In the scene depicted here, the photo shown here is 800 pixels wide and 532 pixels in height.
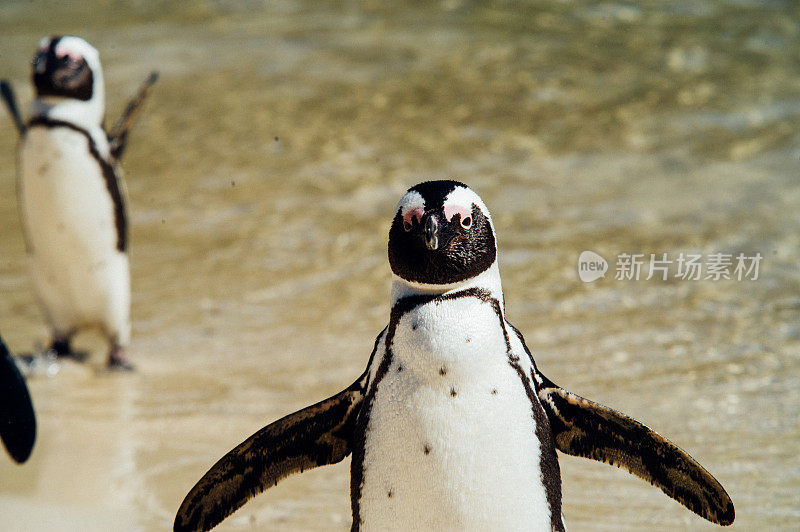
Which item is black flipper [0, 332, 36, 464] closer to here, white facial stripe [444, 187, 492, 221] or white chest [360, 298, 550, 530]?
white chest [360, 298, 550, 530]

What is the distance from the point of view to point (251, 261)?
509cm

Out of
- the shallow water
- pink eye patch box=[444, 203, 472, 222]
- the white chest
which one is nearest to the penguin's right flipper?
the white chest

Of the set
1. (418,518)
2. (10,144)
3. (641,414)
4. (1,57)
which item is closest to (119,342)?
(641,414)

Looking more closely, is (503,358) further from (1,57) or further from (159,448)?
(1,57)

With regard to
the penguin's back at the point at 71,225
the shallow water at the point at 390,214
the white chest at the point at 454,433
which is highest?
the white chest at the point at 454,433

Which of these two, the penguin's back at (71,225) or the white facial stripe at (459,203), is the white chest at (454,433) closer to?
the white facial stripe at (459,203)

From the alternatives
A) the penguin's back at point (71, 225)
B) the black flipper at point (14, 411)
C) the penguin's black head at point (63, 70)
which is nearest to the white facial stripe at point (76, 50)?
the penguin's black head at point (63, 70)

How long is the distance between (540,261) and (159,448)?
2405mm

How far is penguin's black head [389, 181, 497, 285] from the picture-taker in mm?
1740

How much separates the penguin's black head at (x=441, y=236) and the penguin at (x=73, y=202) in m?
2.17

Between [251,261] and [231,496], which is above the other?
[231,496]

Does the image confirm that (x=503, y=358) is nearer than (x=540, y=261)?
Yes

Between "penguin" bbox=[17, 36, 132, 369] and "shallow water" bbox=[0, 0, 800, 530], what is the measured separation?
262 mm

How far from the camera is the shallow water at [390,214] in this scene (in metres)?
2.96
